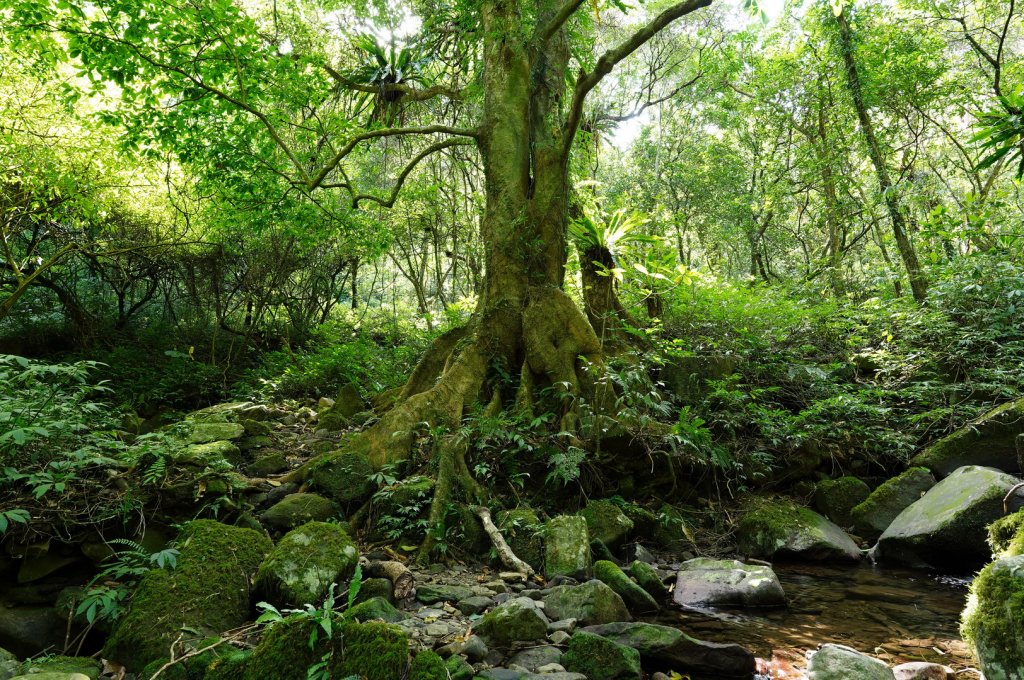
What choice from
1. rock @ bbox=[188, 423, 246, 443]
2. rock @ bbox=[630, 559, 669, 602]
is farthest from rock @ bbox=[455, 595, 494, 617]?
rock @ bbox=[188, 423, 246, 443]

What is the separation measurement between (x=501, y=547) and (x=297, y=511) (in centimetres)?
188

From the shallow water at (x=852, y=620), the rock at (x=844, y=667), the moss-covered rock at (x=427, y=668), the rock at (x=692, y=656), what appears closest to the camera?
the moss-covered rock at (x=427, y=668)

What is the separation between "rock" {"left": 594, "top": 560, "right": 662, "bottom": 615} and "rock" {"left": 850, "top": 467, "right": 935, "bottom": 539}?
10.3 ft

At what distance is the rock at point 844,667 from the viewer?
302 cm

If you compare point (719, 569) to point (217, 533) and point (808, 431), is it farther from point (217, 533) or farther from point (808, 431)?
point (217, 533)

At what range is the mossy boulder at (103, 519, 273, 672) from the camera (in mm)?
3258

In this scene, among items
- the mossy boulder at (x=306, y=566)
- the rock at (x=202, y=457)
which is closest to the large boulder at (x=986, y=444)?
the mossy boulder at (x=306, y=566)

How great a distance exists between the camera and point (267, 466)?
5980 millimetres

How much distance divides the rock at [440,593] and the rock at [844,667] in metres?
2.28

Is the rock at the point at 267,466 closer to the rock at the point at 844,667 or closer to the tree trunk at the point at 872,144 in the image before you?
the rock at the point at 844,667

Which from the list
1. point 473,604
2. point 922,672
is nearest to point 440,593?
point 473,604

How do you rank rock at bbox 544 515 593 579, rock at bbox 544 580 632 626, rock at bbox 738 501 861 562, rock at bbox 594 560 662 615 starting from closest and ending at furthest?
rock at bbox 544 580 632 626, rock at bbox 594 560 662 615, rock at bbox 544 515 593 579, rock at bbox 738 501 861 562

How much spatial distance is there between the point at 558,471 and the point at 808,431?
130 inches

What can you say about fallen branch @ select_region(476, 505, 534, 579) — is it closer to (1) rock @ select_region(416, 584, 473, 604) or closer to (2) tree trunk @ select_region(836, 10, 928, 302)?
(1) rock @ select_region(416, 584, 473, 604)
